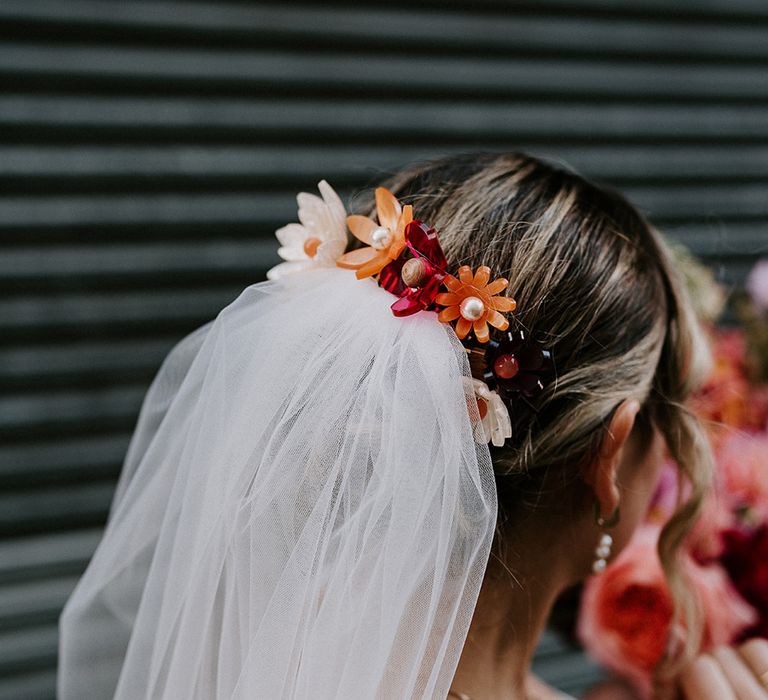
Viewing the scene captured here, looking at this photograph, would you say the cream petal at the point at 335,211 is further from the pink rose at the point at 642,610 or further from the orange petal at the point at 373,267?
the pink rose at the point at 642,610

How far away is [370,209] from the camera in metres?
1.35

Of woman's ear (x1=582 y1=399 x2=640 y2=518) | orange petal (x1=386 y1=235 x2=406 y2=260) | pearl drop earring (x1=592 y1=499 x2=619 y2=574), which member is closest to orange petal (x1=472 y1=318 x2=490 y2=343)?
orange petal (x1=386 y1=235 x2=406 y2=260)

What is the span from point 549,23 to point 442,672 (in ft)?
7.46

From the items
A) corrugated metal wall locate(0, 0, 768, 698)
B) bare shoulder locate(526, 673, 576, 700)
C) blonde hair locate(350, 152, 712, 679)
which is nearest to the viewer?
blonde hair locate(350, 152, 712, 679)

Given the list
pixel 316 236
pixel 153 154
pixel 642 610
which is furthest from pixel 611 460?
pixel 153 154

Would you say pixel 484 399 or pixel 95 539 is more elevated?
pixel 484 399

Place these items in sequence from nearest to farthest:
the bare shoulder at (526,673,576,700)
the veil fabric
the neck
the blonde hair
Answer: the veil fabric → the blonde hair → the neck → the bare shoulder at (526,673,576,700)

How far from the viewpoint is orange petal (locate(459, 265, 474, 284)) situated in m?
1.08

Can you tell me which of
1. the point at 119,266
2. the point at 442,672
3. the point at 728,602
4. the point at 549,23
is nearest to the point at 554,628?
the point at 728,602

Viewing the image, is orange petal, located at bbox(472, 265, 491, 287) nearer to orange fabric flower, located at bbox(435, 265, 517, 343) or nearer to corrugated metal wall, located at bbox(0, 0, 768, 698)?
orange fabric flower, located at bbox(435, 265, 517, 343)

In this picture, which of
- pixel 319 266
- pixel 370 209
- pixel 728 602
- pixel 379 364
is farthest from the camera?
pixel 728 602

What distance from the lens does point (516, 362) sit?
1107 mm

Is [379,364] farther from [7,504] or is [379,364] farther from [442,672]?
[7,504]

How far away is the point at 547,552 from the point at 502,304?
45 centimetres
